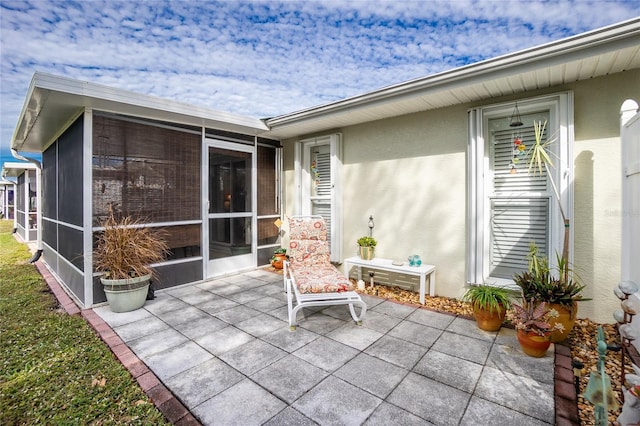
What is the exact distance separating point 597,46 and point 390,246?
3572 mm

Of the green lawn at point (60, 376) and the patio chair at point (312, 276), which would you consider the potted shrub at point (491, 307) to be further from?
the green lawn at point (60, 376)

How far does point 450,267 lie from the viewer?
4.60 metres

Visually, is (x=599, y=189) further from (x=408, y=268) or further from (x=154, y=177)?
(x=154, y=177)

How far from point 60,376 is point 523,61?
5453mm

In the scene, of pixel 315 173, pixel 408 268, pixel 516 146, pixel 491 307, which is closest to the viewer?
pixel 491 307

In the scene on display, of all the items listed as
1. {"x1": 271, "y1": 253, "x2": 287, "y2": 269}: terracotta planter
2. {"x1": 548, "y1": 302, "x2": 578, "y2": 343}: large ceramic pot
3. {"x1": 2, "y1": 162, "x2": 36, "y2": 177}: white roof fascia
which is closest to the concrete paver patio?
{"x1": 548, "y1": 302, "x2": 578, "y2": 343}: large ceramic pot

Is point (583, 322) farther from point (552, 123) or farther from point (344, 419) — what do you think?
point (344, 419)

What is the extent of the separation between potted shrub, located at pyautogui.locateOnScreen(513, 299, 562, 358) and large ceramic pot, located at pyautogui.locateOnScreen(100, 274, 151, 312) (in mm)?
4600

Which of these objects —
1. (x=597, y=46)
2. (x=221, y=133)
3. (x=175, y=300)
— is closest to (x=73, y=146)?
(x=221, y=133)

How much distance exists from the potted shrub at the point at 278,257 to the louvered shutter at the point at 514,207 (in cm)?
388

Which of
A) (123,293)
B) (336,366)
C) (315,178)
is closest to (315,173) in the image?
(315,178)

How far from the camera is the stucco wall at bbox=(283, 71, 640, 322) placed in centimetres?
348

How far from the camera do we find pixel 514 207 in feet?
13.8

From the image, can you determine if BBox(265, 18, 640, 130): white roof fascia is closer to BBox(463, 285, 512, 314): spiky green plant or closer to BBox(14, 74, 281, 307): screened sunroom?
Answer: BBox(463, 285, 512, 314): spiky green plant
